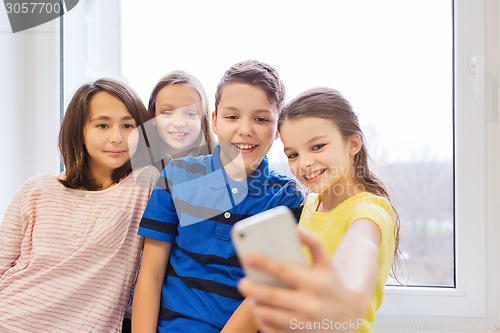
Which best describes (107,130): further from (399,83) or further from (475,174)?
(475,174)

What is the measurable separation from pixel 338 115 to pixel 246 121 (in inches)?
7.3

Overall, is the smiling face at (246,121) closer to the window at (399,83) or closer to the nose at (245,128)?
the nose at (245,128)

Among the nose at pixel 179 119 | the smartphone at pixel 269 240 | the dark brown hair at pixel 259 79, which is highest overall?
the dark brown hair at pixel 259 79

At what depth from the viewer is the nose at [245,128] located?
39.5 inches

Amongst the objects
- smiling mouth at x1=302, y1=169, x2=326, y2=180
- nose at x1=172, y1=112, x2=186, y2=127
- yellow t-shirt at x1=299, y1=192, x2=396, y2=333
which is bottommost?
yellow t-shirt at x1=299, y1=192, x2=396, y2=333

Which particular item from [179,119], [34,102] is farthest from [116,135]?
[34,102]

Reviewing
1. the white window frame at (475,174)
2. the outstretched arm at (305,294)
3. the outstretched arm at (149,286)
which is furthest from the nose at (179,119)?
the outstretched arm at (305,294)

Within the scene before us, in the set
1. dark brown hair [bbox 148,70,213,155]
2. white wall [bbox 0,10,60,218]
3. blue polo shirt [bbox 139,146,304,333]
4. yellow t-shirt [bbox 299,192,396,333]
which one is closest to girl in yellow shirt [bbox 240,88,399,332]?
yellow t-shirt [bbox 299,192,396,333]

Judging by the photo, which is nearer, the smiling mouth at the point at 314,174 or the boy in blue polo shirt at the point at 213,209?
the smiling mouth at the point at 314,174

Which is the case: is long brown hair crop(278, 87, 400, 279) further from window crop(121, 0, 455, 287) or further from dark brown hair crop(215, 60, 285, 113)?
window crop(121, 0, 455, 287)

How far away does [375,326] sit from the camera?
47.6 inches

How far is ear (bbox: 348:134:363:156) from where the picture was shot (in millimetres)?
945

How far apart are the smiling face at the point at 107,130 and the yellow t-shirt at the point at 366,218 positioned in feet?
1.42

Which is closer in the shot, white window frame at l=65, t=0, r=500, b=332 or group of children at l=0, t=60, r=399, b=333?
group of children at l=0, t=60, r=399, b=333
